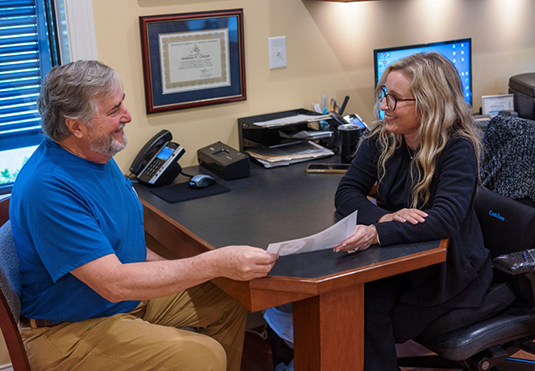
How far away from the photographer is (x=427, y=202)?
1.66m

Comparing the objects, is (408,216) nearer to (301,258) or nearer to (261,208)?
(301,258)

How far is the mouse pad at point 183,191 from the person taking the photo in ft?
6.57

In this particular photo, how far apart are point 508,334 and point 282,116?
1295 millimetres

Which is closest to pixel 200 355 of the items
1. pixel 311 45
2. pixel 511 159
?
pixel 511 159

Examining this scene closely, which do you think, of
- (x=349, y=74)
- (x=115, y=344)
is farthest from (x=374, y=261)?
(x=349, y=74)

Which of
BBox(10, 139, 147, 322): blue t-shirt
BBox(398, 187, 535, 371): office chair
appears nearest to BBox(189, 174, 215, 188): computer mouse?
BBox(10, 139, 147, 322): blue t-shirt

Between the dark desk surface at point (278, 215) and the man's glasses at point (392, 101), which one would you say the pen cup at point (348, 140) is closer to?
the dark desk surface at point (278, 215)

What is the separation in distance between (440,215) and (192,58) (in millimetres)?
1244

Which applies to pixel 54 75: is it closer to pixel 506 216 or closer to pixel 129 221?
A: pixel 129 221

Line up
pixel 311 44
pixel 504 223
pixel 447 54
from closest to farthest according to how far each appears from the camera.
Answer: pixel 504 223
pixel 311 44
pixel 447 54

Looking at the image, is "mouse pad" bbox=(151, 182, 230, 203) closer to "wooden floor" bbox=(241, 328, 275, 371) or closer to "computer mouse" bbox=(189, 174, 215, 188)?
"computer mouse" bbox=(189, 174, 215, 188)

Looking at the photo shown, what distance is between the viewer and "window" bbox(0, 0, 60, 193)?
212 cm

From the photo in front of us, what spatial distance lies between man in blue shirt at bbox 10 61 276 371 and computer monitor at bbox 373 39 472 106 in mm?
1422

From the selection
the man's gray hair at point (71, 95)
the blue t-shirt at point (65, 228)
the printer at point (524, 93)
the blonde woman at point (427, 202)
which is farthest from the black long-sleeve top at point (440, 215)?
the printer at point (524, 93)
